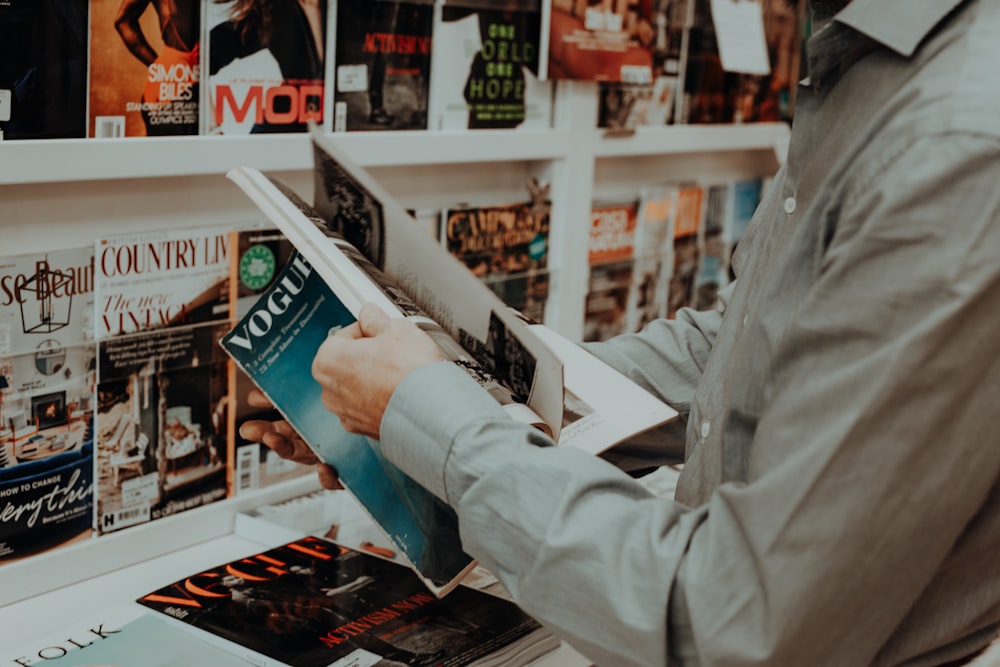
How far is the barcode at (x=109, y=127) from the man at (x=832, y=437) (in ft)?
1.68

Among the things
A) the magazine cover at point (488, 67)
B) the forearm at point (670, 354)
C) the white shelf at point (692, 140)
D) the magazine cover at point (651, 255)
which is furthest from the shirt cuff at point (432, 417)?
the magazine cover at point (651, 255)

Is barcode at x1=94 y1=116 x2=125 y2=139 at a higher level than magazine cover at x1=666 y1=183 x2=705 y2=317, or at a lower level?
higher

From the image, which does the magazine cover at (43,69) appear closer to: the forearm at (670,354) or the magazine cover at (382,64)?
the magazine cover at (382,64)

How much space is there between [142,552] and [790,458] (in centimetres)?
95

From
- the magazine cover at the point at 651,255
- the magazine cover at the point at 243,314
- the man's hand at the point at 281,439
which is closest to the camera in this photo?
the man's hand at the point at 281,439

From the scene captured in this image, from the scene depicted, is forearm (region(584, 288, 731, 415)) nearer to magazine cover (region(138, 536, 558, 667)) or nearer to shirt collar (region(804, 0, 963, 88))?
magazine cover (region(138, 536, 558, 667))

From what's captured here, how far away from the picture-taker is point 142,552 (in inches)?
55.9

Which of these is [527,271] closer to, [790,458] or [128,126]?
[128,126]

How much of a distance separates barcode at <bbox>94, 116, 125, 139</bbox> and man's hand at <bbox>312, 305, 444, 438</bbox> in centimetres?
45

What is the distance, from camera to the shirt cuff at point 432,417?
910mm

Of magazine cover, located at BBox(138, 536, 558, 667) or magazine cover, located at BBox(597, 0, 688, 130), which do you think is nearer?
magazine cover, located at BBox(138, 536, 558, 667)

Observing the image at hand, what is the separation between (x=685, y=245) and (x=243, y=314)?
1098 millimetres

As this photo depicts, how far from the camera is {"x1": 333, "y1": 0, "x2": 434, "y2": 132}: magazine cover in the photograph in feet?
4.98

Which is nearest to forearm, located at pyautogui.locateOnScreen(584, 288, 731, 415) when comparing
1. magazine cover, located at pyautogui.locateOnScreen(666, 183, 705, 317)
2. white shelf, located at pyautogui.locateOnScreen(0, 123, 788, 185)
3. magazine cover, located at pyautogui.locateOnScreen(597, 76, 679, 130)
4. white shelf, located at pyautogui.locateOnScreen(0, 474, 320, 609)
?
white shelf, located at pyautogui.locateOnScreen(0, 123, 788, 185)
